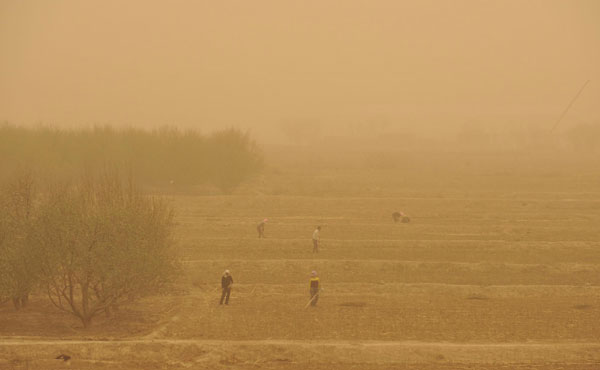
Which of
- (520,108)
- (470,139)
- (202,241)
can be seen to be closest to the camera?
(202,241)

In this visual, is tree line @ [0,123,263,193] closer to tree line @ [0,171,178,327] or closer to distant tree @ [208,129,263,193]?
distant tree @ [208,129,263,193]

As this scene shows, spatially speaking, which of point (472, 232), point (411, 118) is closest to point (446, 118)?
point (411, 118)

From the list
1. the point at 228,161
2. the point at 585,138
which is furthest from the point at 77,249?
the point at 585,138

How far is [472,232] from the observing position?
3309 centimetres

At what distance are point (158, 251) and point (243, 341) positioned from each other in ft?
15.2

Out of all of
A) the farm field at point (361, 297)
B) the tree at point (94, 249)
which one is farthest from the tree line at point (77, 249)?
the farm field at point (361, 297)

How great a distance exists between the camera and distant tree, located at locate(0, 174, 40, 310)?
60.0 ft

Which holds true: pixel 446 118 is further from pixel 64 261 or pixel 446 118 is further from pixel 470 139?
pixel 64 261

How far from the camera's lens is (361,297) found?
2205cm

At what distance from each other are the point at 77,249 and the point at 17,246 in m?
1.93

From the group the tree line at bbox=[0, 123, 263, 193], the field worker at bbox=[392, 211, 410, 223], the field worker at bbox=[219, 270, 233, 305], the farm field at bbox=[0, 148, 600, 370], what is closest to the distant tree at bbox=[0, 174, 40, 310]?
the farm field at bbox=[0, 148, 600, 370]

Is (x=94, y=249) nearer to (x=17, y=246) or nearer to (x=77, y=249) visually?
(x=77, y=249)

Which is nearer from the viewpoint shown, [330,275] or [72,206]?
[72,206]

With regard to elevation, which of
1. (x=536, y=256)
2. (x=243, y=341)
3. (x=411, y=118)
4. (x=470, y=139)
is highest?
(x=411, y=118)
